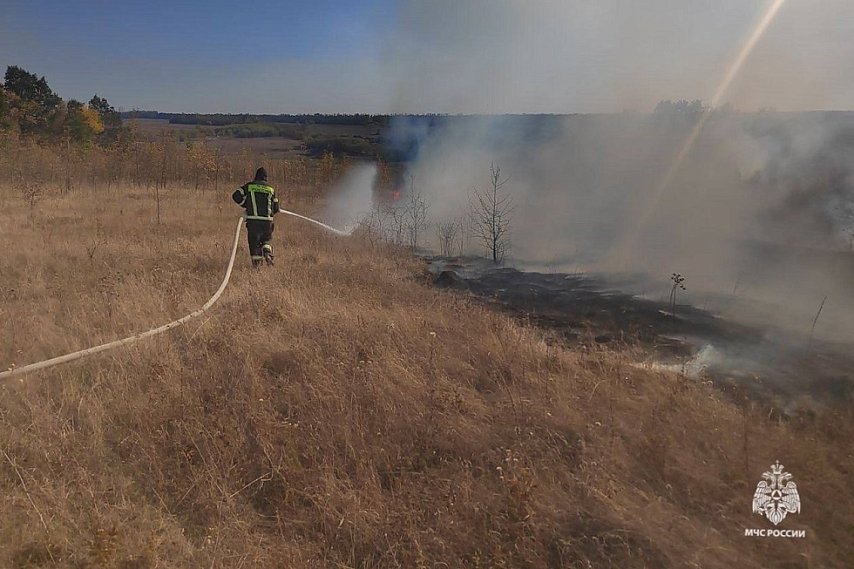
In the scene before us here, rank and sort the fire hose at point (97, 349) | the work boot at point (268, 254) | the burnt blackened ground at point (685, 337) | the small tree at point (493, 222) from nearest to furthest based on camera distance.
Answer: the fire hose at point (97, 349), the burnt blackened ground at point (685, 337), the work boot at point (268, 254), the small tree at point (493, 222)

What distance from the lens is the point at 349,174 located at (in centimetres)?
2108

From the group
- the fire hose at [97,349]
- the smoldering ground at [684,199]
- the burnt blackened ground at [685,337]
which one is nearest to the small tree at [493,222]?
the smoldering ground at [684,199]

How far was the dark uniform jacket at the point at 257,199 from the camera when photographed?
28.4 ft

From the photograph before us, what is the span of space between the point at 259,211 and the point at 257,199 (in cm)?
20

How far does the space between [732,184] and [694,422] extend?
46.0 feet

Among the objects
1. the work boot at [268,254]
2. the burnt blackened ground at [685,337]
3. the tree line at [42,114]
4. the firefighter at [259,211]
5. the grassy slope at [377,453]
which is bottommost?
the grassy slope at [377,453]

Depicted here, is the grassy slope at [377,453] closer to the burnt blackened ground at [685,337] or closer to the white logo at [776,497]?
the white logo at [776,497]

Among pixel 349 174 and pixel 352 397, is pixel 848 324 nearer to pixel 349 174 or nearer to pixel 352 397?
pixel 352 397

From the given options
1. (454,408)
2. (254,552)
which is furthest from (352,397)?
(254,552)

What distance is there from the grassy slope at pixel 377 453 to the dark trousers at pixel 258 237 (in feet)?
8.97

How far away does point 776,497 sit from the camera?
3146 mm

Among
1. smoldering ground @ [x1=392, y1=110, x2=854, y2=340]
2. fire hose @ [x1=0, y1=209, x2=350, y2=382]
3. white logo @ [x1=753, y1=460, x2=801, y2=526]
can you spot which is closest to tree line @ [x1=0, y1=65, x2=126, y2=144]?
smoldering ground @ [x1=392, y1=110, x2=854, y2=340]

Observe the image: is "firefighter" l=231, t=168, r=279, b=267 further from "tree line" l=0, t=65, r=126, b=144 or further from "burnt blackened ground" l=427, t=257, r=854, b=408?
"tree line" l=0, t=65, r=126, b=144

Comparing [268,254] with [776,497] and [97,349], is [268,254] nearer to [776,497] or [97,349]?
[97,349]
